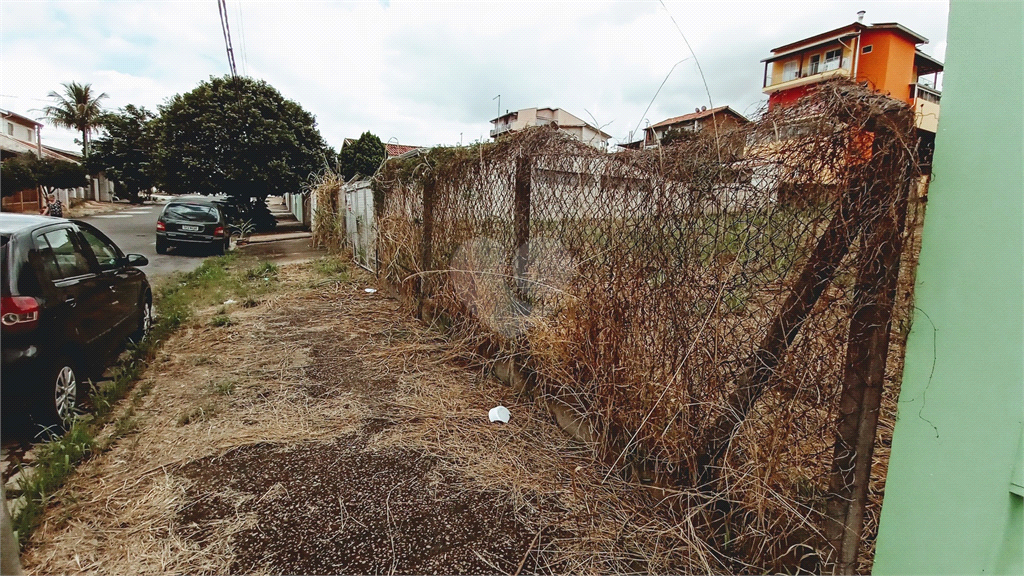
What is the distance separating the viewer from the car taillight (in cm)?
295

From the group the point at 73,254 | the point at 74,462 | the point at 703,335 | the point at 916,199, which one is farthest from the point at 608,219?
the point at 73,254

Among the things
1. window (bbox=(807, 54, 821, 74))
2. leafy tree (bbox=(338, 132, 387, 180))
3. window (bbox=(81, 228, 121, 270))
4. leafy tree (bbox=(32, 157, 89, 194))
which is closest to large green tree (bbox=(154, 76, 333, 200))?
leafy tree (bbox=(338, 132, 387, 180))

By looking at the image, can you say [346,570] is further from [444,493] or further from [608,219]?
[608,219]

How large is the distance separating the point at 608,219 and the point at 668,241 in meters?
0.50

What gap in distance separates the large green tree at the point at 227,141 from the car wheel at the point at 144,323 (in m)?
12.8

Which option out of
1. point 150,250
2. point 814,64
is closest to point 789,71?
point 814,64

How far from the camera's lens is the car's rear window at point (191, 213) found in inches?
517

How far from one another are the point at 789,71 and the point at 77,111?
5830 cm

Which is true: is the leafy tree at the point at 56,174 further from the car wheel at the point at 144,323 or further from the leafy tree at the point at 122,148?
the car wheel at the point at 144,323

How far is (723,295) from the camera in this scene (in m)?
2.04

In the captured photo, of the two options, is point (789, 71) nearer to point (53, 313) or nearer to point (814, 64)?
point (814, 64)

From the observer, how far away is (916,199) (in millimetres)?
1504

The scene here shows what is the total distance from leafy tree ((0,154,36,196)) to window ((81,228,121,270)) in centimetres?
2368

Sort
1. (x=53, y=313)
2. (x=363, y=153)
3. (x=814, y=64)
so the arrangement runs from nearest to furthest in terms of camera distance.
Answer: (x=53, y=313) → (x=363, y=153) → (x=814, y=64)
